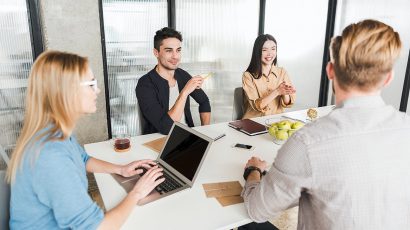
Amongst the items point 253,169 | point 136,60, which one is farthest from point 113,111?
point 253,169

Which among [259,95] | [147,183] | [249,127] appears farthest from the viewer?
[259,95]

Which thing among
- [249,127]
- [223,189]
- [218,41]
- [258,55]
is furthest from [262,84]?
[223,189]

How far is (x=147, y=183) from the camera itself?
1.28 meters

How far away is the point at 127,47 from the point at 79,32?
50 cm

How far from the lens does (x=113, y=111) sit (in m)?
3.12

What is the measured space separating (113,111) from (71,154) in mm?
2121

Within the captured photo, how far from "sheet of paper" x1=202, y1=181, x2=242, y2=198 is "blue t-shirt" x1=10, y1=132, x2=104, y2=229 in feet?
1.54

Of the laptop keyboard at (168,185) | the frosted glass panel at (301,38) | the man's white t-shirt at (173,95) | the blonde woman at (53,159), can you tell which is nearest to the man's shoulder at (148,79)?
the man's white t-shirt at (173,95)

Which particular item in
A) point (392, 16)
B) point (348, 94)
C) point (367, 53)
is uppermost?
point (392, 16)

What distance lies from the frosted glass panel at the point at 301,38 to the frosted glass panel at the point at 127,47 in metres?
1.44

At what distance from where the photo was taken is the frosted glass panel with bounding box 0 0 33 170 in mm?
2508

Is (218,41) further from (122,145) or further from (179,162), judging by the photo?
(179,162)

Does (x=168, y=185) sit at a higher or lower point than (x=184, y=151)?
lower

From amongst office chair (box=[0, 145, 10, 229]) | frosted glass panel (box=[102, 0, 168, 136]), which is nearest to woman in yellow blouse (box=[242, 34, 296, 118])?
frosted glass panel (box=[102, 0, 168, 136])
